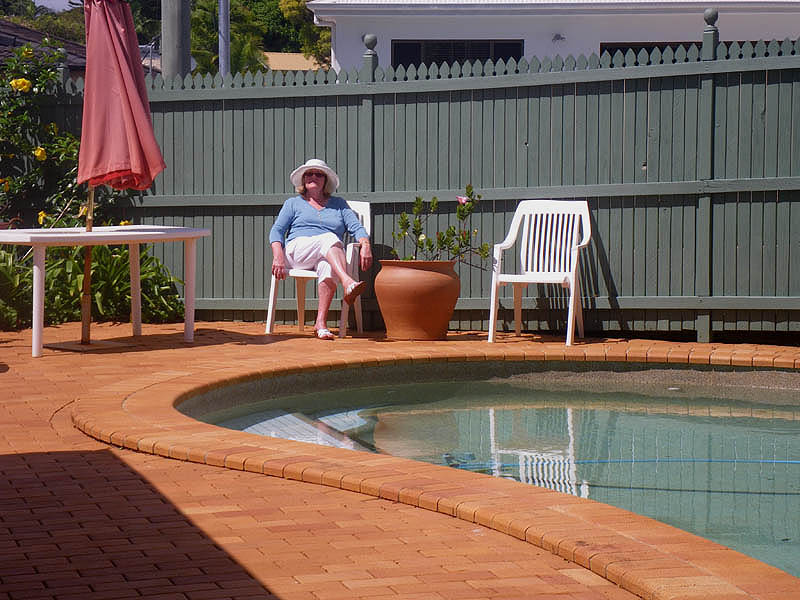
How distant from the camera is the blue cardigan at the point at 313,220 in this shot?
8180 millimetres

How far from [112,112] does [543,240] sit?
3.09 meters

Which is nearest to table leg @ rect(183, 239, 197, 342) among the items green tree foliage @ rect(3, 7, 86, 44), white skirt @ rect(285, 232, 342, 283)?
white skirt @ rect(285, 232, 342, 283)

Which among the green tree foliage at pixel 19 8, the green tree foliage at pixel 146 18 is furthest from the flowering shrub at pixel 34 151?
the green tree foliage at pixel 19 8

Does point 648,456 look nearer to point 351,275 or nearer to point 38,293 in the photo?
point 351,275

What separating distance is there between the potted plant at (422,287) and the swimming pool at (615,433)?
3.28ft

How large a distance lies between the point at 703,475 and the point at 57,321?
580 centimetres

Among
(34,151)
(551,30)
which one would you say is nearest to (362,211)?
(34,151)

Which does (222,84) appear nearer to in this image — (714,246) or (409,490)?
(714,246)

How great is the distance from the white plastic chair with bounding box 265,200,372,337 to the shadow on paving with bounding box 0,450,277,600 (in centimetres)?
417

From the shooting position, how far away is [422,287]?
7.84 metres

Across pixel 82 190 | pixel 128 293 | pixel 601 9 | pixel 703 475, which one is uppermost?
pixel 601 9

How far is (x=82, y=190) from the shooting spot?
949 centimetres

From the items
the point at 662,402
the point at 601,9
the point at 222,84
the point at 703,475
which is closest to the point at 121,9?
the point at 222,84

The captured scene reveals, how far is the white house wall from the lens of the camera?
15.1m
